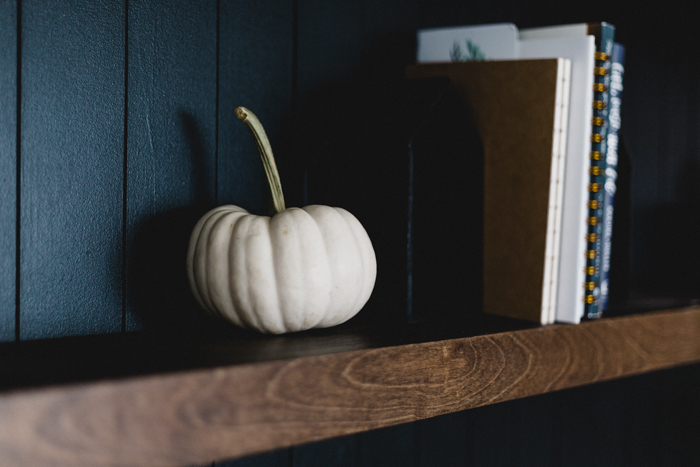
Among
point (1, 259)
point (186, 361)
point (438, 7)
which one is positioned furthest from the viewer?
point (438, 7)

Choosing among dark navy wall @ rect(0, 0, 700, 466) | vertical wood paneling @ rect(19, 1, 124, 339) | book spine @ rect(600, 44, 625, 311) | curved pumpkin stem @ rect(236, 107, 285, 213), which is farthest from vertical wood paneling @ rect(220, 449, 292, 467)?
book spine @ rect(600, 44, 625, 311)

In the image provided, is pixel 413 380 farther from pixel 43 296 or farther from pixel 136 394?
pixel 43 296

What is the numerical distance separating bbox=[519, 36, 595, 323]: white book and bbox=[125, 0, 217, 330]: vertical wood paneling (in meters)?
0.45

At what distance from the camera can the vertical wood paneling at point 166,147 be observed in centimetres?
70

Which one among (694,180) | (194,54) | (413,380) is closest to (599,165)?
(413,380)

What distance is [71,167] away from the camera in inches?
25.6

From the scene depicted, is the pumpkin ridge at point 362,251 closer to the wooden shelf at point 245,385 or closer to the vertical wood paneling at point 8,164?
the wooden shelf at point 245,385

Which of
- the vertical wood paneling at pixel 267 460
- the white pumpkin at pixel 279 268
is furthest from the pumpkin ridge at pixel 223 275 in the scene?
→ the vertical wood paneling at pixel 267 460

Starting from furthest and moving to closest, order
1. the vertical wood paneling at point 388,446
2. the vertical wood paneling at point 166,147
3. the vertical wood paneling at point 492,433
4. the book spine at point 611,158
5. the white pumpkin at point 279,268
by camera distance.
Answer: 1. the vertical wood paneling at point 492,433
2. the vertical wood paneling at point 388,446
3. the book spine at point 611,158
4. the vertical wood paneling at point 166,147
5. the white pumpkin at point 279,268

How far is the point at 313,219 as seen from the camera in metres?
0.62

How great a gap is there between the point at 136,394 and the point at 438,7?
82 centimetres

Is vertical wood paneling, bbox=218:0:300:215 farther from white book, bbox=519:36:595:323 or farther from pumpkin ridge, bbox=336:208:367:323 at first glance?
white book, bbox=519:36:595:323

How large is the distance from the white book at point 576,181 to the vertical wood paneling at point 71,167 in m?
0.54

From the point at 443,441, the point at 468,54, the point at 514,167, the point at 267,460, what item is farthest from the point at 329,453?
the point at 468,54
